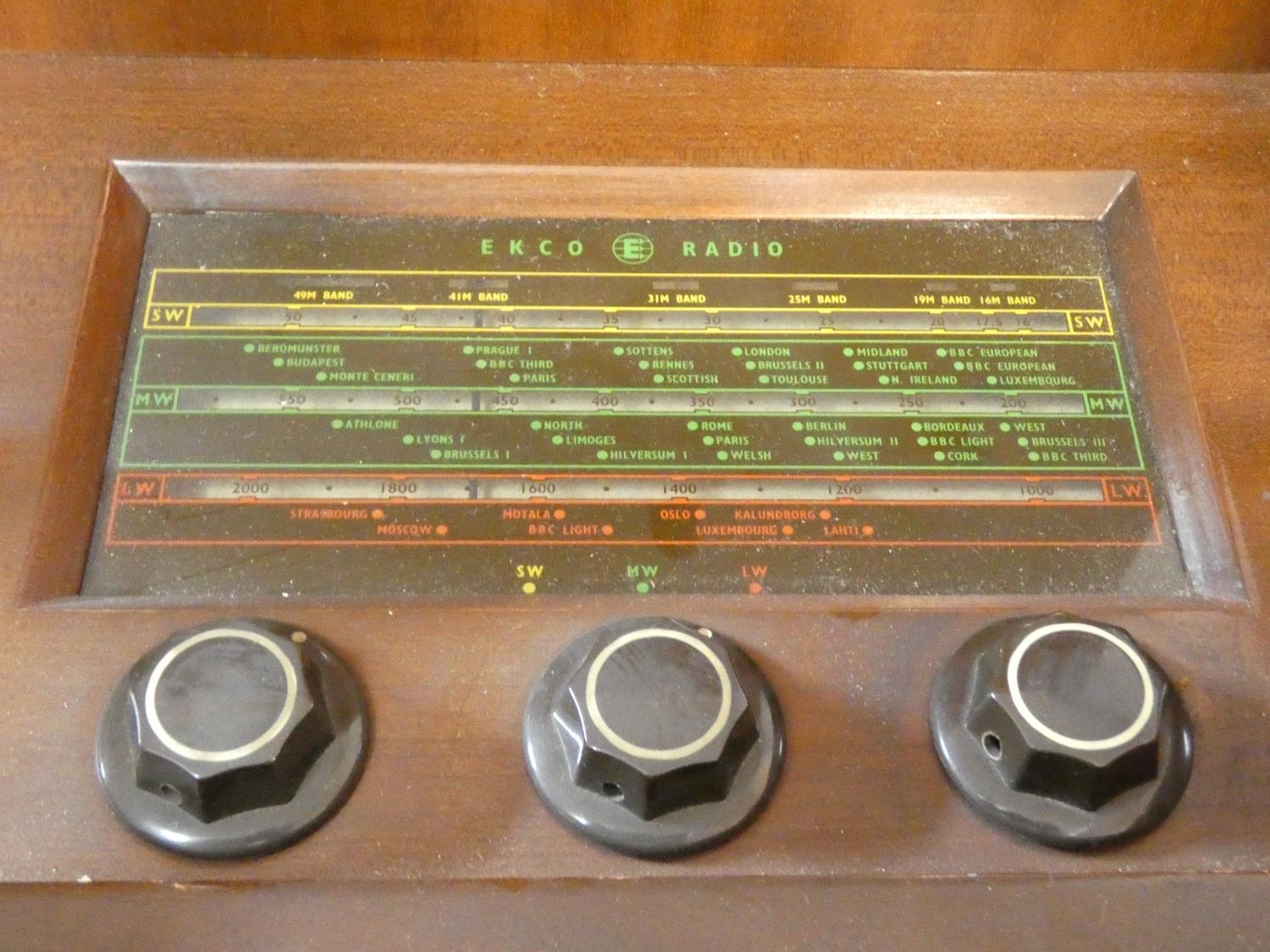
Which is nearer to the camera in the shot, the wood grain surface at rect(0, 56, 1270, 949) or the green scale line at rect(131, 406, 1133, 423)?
the wood grain surface at rect(0, 56, 1270, 949)

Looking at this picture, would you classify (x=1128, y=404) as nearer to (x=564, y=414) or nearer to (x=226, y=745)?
(x=564, y=414)

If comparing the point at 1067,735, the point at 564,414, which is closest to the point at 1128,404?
the point at 1067,735

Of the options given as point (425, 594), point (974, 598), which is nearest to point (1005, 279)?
point (974, 598)

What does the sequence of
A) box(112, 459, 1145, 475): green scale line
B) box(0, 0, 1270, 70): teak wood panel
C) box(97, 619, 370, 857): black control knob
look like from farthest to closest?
1. box(0, 0, 1270, 70): teak wood panel
2. box(112, 459, 1145, 475): green scale line
3. box(97, 619, 370, 857): black control knob

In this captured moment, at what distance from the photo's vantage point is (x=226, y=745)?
621mm

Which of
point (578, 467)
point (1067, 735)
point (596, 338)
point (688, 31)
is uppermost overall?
point (688, 31)

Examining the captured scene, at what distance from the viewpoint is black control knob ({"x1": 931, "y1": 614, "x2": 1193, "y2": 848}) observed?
25.0 inches

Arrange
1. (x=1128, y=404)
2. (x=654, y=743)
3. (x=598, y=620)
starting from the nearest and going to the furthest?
(x=654, y=743)
(x=598, y=620)
(x=1128, y=404)

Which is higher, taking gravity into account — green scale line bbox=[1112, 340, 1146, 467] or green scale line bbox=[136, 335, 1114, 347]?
green scale line bbox=[136, 335, 1114, 347]

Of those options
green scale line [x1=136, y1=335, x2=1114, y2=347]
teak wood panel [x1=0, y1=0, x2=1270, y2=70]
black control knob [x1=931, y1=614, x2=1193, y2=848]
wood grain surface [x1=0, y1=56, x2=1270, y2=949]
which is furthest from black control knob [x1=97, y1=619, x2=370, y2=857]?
teak wood panel [x1=0, y1=0, x2=1270, y2=70]

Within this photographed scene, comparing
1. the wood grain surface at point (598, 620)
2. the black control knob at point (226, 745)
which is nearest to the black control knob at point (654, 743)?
the wood grain surface at point (598, 620)

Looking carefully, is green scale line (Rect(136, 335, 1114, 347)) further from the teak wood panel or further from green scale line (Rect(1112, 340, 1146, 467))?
the teak wood panel

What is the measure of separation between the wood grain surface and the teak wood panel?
16 mm

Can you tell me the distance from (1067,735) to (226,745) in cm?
45
